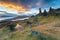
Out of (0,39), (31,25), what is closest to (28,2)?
(31,25)

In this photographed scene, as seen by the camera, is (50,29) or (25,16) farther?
(25,16)

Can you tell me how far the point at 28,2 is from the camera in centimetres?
730

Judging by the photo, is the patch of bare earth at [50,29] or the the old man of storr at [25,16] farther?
the the old man of storr at [25,16]

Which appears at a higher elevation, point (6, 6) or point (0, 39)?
point (6, 6)

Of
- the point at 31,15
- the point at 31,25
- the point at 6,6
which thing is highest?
the point at 6,6

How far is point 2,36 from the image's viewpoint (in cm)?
721

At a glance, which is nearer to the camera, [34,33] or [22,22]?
[34,33]

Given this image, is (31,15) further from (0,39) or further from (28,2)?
(0,39)

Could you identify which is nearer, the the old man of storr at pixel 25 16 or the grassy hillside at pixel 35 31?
the grassy hillside at pixel 35 31

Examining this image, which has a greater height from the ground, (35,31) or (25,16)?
(25,16)

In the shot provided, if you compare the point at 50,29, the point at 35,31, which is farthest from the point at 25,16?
the point at 50,29

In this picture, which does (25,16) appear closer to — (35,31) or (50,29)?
(35,31)

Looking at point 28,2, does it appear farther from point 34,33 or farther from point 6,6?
point 34,33

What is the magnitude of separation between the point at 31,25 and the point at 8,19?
3.70 feet
